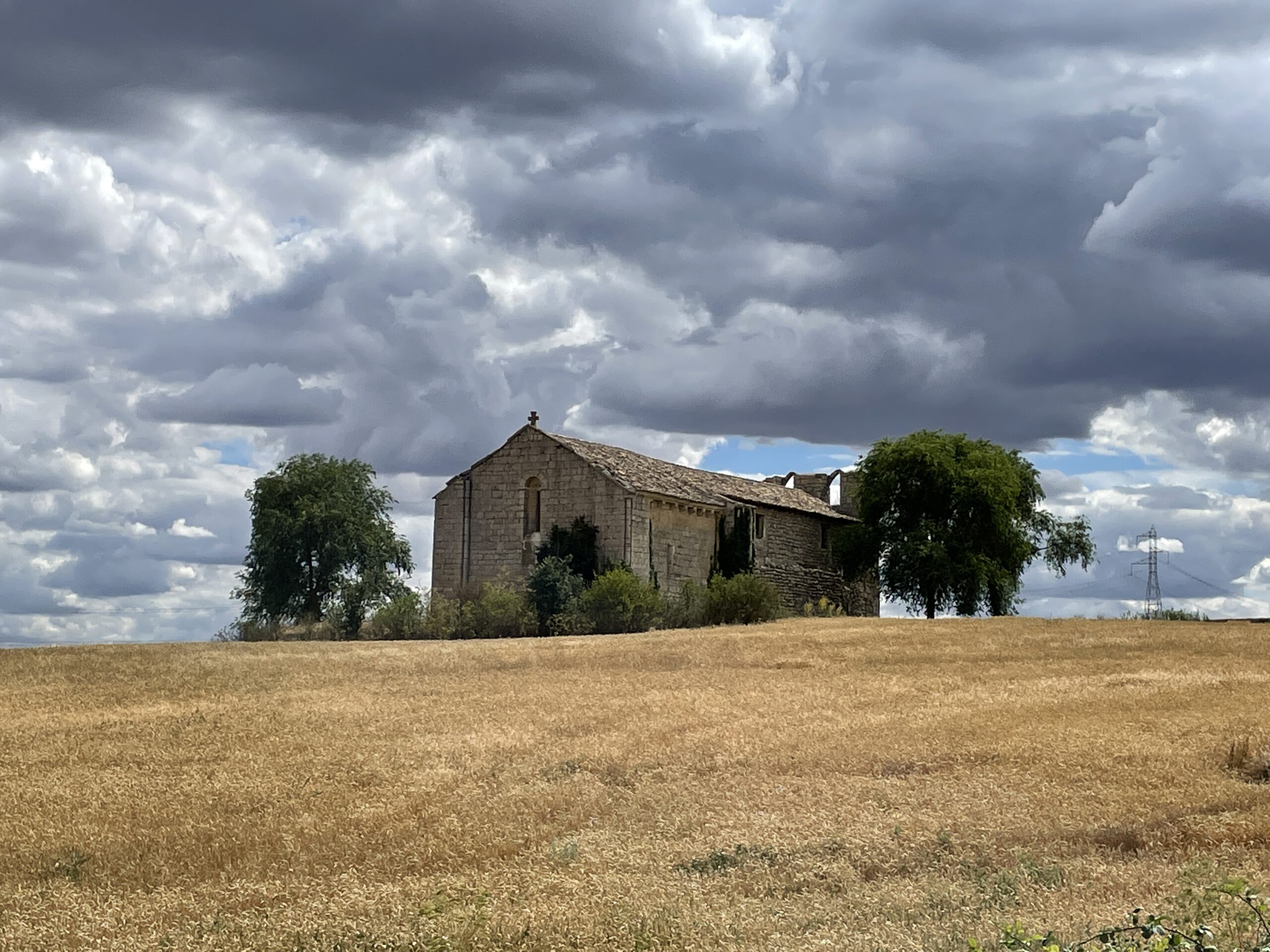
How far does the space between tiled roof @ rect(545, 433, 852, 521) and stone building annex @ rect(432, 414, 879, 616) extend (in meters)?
0.08

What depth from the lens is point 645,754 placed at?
14.3 metres

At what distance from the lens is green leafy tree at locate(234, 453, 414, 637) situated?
52.0 meters

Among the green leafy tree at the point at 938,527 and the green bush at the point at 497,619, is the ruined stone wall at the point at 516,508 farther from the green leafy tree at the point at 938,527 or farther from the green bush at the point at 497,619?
the green leafy tree at the point at 938,527

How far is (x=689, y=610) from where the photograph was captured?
44.2 metres

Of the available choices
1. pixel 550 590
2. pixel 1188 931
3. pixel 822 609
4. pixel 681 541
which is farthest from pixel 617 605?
pixel 1188 931

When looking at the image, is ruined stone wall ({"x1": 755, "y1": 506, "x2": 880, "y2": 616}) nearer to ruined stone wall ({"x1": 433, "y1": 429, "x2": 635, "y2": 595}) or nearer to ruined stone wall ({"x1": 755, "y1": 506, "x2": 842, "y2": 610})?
ruined stone wall ({"x1": 755, "y1": 506, "x2": 842, "y2": 610})

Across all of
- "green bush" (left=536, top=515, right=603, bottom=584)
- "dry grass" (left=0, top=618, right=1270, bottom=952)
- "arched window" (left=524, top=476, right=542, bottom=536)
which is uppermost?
"arched window" (left=524, top=476, right=542, bottom=536)

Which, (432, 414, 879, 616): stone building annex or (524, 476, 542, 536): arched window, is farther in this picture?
(524, 476, 542, 536): arched window

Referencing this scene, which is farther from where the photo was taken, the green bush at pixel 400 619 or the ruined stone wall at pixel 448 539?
the ruined stone wall at pixel 448 539

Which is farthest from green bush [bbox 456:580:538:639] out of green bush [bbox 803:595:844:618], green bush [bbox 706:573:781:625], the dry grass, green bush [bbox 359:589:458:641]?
the dry grass

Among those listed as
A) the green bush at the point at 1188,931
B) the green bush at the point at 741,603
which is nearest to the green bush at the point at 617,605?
the green bush at the point at 741,603

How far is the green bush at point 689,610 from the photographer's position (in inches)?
1721

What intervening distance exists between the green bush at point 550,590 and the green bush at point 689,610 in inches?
129

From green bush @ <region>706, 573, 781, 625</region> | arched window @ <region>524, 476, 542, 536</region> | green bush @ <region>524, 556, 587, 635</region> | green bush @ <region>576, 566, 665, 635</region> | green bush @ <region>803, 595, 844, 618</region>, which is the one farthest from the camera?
green bush @ <region>803, 595, 844, 618</region>
